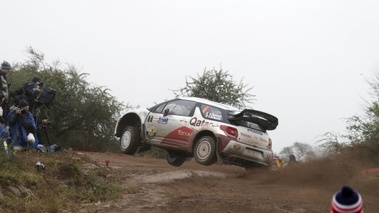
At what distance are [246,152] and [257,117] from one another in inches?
30.9

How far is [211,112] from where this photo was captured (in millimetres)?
10359

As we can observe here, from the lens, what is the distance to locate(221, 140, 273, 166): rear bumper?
980cm

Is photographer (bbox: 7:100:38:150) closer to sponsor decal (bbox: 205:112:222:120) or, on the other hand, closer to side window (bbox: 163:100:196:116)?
side window (bbox: 163:100:196:116)

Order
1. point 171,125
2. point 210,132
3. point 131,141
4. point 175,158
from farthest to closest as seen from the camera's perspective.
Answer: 1. point 131,141
2. point 175,158
3. point 171,125
4. point 210,132

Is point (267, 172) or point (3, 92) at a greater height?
point (3, 92)

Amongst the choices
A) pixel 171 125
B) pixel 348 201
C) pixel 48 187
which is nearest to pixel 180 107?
pixel 171 125

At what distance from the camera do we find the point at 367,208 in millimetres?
6398

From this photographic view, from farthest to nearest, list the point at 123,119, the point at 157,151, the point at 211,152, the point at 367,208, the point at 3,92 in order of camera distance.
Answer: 1. the point at 157,151
2. the point at 123,119
3. the point at 211,152
4. the point at 3,92
5. the point at 367,208

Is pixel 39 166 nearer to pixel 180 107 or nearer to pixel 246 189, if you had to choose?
pixel 246 189

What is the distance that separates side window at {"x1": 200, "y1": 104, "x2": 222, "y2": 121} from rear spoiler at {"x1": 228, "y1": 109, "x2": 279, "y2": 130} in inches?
9.1

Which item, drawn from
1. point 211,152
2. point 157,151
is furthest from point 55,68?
point 211,152

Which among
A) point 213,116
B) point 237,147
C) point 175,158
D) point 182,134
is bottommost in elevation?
point 175,158

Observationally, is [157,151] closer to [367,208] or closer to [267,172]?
[267,172]

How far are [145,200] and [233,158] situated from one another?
387cm
